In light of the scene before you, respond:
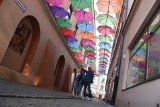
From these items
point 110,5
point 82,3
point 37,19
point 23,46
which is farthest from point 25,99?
point 110,5

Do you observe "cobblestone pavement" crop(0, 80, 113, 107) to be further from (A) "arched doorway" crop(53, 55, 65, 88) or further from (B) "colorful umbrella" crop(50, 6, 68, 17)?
(A) "arched doorway" crop(53, 55, 65, 88)

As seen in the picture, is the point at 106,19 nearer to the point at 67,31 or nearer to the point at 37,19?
the point at 67,31

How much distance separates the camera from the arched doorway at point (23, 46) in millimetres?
9547

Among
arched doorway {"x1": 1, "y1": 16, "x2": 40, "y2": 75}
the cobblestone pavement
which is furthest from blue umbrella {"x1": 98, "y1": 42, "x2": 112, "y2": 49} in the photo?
the cobblestone pavement

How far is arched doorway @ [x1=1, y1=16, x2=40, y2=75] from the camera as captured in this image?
9547 mm

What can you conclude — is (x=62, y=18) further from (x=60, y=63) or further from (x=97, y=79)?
(x=97, y=79)

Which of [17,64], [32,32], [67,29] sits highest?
[67,29]

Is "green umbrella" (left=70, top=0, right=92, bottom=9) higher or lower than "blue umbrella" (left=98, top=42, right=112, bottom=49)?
lower

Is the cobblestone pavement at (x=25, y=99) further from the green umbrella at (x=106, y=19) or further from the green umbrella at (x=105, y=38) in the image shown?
the green umbrella at (x=105, y=38)

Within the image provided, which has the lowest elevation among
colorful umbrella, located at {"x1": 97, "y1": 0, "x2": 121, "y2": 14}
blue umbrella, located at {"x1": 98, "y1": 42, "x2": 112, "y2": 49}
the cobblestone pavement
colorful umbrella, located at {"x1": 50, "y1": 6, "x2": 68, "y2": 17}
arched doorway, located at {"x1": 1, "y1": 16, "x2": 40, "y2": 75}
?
the cobblestone pavement

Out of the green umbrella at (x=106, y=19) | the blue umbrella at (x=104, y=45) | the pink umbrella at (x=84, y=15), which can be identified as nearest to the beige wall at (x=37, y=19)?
the pink umbrella at (x=84, y=15)

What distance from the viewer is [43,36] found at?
41.1 ft

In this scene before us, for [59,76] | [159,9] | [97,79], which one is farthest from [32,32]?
[97,79]

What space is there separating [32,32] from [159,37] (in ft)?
25.9
